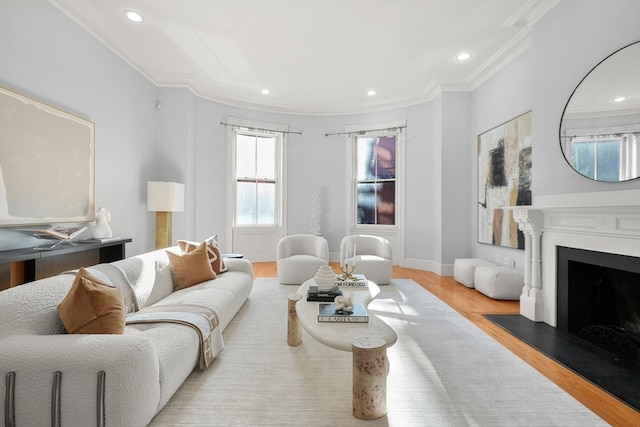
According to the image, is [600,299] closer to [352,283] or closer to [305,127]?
[352,283]

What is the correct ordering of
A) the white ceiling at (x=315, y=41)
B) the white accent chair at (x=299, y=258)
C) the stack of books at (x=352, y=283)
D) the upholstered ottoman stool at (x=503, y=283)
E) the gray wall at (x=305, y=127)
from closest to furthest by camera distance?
the gray wall at (x=305, y=127), the stack of books at (x=352, y=283), the white ceiling at (x=315, y=41), the upholstered ottoman stool at (x=503, y=283), the white accent chair at (x=299, y=258)

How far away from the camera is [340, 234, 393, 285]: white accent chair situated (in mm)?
4402

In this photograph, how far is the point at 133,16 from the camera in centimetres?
330

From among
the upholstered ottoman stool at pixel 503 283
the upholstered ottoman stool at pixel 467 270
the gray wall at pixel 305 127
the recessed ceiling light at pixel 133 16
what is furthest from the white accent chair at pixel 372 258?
the recessed ceiling light at pixel 133 16

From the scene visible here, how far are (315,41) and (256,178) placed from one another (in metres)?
2.99

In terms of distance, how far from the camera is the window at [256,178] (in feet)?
19.7

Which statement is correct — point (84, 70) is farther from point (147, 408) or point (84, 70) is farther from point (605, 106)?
point (605, 106)

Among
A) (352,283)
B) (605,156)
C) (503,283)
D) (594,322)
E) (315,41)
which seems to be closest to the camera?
(605,156)

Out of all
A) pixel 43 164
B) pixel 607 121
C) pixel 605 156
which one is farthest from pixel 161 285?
pixel 607 121

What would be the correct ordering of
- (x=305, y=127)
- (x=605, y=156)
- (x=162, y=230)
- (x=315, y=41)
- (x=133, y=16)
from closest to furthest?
(x=605, y=156) < (x=133, y=16) < (x=315, y=41) < (x=162, y=230) < (x=305, y=127)

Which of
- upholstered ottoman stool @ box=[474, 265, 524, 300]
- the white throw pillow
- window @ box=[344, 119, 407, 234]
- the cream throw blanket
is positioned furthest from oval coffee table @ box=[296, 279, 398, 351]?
window @ box=[344, 119, 407, 234]

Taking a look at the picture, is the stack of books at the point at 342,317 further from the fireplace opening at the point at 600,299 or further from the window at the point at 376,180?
the window at the point at 376,180

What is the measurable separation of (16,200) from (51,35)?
1.60 meters

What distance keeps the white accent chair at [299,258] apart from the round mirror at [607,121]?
3079 millimetres
